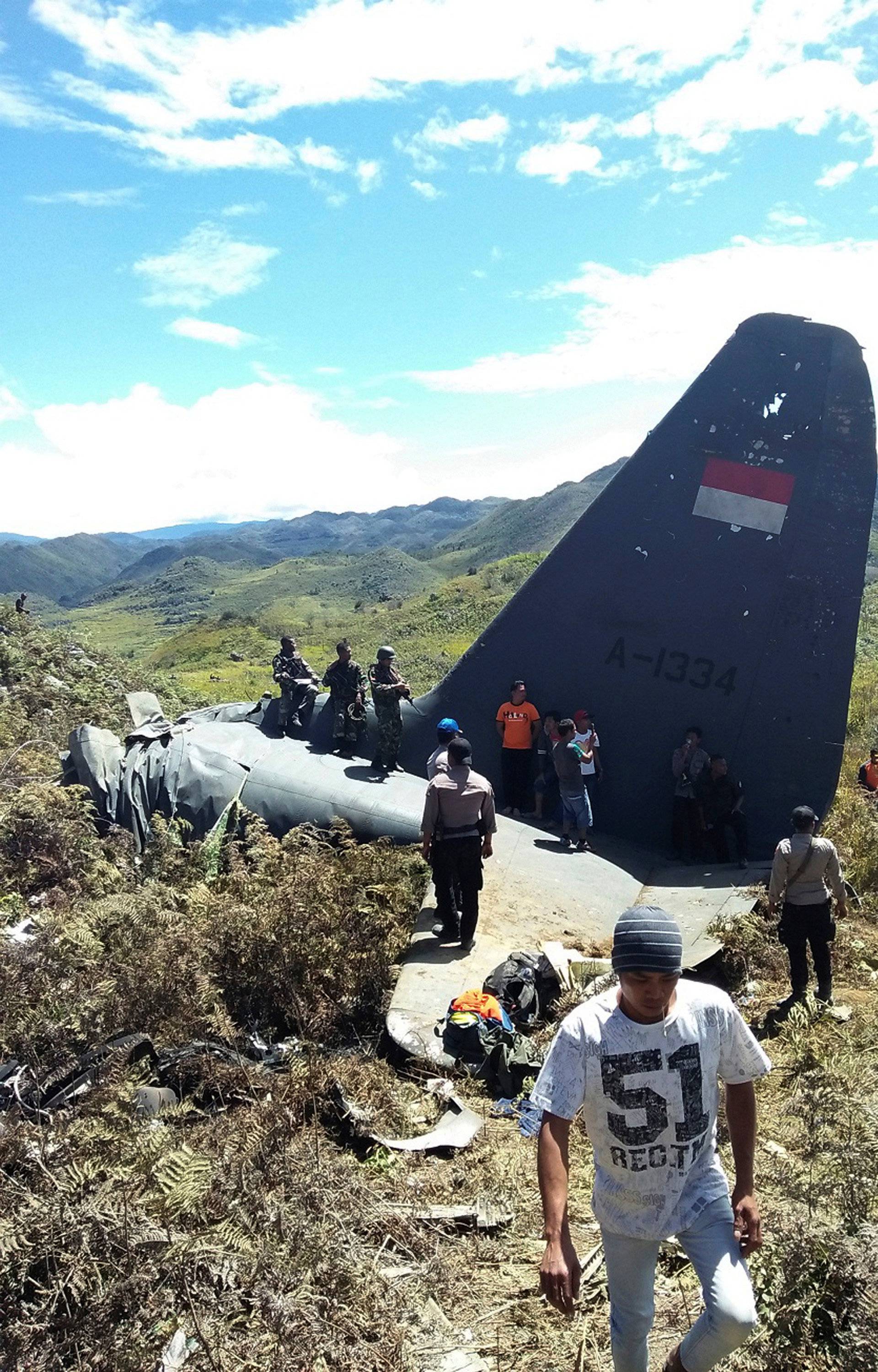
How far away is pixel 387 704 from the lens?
8.57m

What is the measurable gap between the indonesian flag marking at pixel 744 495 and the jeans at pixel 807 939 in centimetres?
318

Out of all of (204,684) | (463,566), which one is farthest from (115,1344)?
(463,566)

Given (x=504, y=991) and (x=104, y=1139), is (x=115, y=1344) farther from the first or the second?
(x=504, y=991)

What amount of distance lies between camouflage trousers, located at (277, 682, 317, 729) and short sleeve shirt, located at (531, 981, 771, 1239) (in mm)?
6870

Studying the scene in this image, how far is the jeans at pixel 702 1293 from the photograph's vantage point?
2.49 m

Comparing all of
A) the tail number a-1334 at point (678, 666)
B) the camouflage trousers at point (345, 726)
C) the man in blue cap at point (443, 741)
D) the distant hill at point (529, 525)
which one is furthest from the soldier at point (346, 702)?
the distant hill at point (529, 525)

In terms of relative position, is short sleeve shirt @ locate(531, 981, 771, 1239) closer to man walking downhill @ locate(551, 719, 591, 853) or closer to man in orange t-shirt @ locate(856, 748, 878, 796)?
man walking downhill @ locate(551, 719, 591, 853)

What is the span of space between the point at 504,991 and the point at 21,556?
208 meters

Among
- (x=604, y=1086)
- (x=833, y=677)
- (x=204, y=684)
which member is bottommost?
(x=204, y=684)

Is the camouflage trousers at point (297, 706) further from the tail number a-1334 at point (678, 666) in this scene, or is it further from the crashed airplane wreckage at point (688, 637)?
the tail number a-1334 at point (678, 666)

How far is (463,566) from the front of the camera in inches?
4606

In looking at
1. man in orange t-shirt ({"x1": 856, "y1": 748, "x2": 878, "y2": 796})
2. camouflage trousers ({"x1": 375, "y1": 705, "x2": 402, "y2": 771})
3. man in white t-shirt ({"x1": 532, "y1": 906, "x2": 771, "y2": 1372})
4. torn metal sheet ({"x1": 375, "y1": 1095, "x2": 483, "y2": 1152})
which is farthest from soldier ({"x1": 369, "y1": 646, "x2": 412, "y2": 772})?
man in orange t-shirt ({"x1": 856, "y1": 748, "x2": 878, "y2": 796})

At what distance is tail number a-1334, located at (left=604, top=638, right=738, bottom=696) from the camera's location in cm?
788

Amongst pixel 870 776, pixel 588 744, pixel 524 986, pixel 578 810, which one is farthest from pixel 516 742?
pixel 870 776
